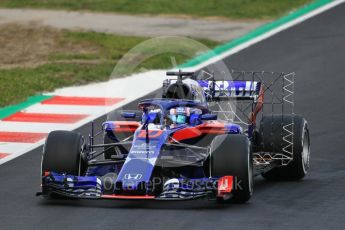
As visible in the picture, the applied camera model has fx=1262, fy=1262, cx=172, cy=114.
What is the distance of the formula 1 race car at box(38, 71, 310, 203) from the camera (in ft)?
51.3

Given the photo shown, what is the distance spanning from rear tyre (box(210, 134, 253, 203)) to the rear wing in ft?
9.60

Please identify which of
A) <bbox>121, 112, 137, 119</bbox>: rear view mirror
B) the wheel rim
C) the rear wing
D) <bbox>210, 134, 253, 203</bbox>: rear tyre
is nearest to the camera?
<bbox>210, 134, 253, 203</bbox>: rear tyre

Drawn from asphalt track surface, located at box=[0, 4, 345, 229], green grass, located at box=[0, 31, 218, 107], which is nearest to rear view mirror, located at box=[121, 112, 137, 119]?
asphalt track surface, located at box=[0, 4, 345, 229]

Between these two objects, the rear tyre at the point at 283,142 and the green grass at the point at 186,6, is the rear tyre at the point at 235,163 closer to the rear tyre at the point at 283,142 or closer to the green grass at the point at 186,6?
the rear tyre at the point at 283,142

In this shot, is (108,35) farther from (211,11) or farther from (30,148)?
(30,148)

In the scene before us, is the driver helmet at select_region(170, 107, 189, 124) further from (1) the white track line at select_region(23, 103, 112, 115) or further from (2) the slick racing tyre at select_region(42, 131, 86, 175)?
(1) the white track line at select_region(23, 103, 112, 115)

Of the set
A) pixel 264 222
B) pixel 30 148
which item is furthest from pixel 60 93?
pixel 264 222

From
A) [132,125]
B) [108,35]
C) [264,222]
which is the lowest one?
[264,222]

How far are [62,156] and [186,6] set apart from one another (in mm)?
21470

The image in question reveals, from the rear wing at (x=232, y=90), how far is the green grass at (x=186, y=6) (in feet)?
53.3

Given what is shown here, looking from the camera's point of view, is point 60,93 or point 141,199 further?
point 60,93

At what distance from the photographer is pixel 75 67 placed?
28453 mm

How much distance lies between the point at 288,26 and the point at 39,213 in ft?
62.7

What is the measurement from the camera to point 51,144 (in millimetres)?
16281
